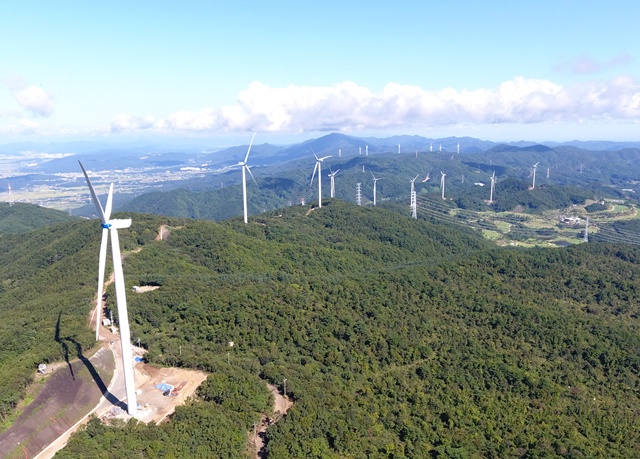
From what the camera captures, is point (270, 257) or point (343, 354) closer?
point (343, 354)

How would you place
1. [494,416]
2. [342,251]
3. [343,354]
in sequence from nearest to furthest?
[494,416] < [343,354] < [342,251]

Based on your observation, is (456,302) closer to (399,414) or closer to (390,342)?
(390,342)

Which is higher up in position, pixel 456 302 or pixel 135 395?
pixel 135 395

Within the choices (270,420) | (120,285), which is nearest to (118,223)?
(120,285)

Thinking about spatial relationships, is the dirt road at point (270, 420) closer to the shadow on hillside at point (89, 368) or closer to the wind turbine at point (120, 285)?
the wind turbine at point (120, 285)

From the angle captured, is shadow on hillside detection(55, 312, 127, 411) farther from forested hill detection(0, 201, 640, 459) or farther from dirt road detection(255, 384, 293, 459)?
dirt road detection(255, 384, 293, 459)

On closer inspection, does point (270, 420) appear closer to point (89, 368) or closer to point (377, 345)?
point (89, 368)

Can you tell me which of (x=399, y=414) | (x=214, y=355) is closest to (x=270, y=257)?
(x=214, y=355)

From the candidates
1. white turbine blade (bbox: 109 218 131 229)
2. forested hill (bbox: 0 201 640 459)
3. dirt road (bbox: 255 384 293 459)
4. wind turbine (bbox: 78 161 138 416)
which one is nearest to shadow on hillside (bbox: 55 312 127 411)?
forested hill (bbox: 0 201 640 459)
